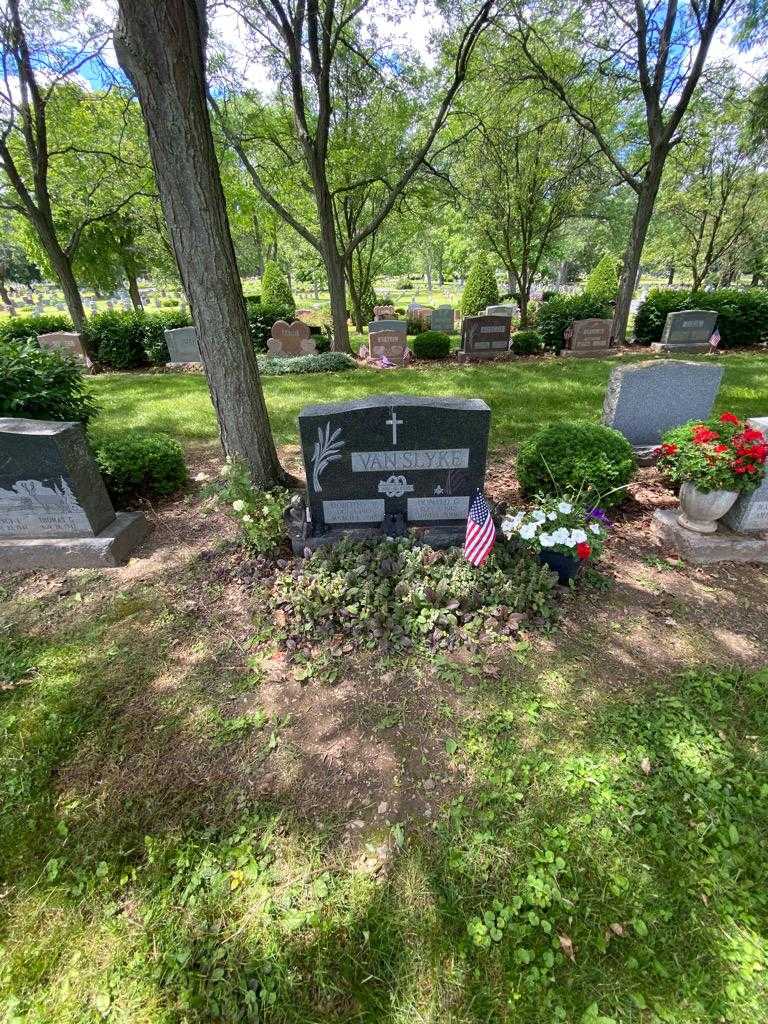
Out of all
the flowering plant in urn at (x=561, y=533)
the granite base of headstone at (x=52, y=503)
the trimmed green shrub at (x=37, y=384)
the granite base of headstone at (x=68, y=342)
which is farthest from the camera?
the granite base of headstone at (x=68, y=342)

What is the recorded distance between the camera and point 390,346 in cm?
1284

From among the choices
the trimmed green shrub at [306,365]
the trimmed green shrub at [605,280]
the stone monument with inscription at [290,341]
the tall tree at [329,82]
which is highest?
the tall tree at [329,82]

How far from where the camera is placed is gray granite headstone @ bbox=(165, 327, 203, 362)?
12.9 metres

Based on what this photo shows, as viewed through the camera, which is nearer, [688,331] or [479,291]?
[688,331]

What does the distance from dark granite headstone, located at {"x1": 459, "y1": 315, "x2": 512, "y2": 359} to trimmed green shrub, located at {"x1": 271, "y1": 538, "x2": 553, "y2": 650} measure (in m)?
10.6

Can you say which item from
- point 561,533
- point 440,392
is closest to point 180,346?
point 440,392

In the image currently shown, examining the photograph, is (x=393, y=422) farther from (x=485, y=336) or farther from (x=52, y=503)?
(x=485, y=336)

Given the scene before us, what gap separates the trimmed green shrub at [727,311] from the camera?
12.8 metres

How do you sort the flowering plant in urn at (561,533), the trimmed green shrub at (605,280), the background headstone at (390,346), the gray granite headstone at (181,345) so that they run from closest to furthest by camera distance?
the flowering plant in urn at (561,533)
the background headstone at (390,346)
the gray granite headstone at (181,345)
the trimmed green shrub at (605,280)

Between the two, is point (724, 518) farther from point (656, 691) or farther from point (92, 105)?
point (92, 105)

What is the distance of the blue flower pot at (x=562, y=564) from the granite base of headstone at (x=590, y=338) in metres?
11.3

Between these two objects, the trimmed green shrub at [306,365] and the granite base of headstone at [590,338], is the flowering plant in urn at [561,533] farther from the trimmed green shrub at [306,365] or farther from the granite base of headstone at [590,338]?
the granite base of headstone at [590,338]

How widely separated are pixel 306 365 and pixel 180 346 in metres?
4.04

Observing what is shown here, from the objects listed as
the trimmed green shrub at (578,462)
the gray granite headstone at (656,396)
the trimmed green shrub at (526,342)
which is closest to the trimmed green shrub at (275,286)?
the trimmed green shrub at (526,342)
